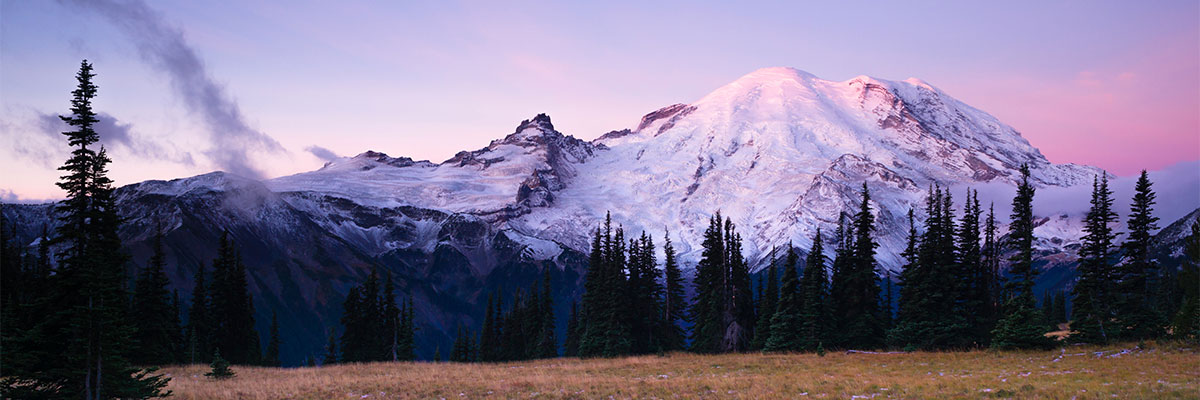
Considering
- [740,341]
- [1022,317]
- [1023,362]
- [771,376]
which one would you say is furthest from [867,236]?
[771,376]

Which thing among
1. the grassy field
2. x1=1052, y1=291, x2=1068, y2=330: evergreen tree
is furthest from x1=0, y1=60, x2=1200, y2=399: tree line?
x1=1052, y1=291, x2=1068, y2=330: evergreen tree

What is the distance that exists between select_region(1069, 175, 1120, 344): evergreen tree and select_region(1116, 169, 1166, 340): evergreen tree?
2.40ft

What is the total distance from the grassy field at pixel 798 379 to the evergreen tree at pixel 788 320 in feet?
45.2

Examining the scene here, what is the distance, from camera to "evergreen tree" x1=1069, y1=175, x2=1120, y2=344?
166 feet

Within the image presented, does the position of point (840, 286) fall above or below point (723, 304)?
above

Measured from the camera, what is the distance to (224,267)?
81625 millimetres

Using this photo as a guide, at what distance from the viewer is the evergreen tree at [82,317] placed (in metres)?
27.9

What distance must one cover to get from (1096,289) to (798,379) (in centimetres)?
3167

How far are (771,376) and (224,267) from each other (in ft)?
204

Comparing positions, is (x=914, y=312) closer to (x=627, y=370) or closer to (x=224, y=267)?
(x=627, y=370)

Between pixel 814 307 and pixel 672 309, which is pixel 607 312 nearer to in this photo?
pixel 672 309

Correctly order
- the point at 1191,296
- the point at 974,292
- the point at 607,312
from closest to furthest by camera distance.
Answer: the point at 1191,296
the point at 974,292
the point at 607,312

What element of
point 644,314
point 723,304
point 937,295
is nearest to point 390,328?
point 644,314

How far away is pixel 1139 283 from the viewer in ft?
182
